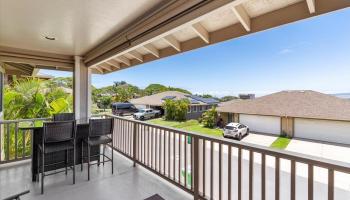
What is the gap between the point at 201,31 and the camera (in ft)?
8.52

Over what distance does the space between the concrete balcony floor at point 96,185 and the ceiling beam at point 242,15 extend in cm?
230

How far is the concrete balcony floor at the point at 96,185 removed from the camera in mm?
2518

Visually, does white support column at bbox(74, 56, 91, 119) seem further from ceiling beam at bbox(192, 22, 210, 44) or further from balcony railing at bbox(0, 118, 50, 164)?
ceiling beam at bbox(192, 22, 210, 44)

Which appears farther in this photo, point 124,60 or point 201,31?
point 124,60

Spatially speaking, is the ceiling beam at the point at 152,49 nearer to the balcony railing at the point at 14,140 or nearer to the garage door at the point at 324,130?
the balcony railing at the point at 14,140

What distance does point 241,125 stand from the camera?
5859 mm

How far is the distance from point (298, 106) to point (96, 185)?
4613mm

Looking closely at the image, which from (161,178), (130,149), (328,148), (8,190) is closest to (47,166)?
(8,190)

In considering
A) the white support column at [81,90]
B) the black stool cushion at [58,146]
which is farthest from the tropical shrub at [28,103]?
the black stool cushion at [58,146]

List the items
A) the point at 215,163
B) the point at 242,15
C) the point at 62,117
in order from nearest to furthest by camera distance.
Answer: the point at 242,15 < the point at 215,163 < the point at 62,117

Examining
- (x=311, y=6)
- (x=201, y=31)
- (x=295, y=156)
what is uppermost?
(x=201, y=31)

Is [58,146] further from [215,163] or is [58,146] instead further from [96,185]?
[215,163]

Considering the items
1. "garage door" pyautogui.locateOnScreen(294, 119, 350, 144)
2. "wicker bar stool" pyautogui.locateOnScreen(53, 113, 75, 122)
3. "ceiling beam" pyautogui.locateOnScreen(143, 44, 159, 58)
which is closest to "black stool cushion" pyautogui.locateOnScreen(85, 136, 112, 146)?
"wicker bar stool" pyautogui.locateOnScreen(53, 113, 75, 122)

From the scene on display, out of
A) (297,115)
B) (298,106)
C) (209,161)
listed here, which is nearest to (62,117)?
(209,161)
